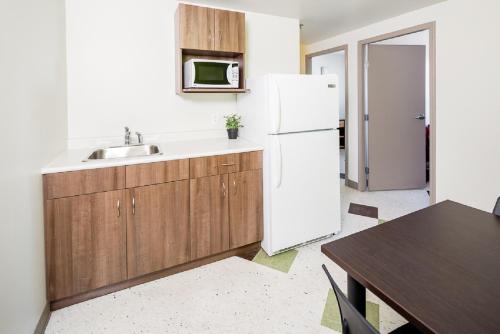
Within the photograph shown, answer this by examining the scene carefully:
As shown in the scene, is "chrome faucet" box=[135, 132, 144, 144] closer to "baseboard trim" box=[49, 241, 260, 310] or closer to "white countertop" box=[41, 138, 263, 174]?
"white countertop" box=[41, 138, 263, 174]

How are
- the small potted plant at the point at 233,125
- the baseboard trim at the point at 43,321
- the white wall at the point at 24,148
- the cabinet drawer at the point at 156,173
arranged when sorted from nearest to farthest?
the white wall at the point at 24,148
the baseboard trim at the point at 43,321
the cabinet drawer at the point at 156,173
the small potted plant at the point at 233,125

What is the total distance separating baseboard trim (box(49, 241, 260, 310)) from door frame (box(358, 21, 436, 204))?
219 centimetres

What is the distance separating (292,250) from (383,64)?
115 inches

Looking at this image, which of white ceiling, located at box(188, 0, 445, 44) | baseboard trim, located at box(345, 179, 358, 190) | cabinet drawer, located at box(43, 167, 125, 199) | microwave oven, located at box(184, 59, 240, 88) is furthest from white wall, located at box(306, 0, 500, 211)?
cabinet drawer, located at box(43, 167, 125, 199)

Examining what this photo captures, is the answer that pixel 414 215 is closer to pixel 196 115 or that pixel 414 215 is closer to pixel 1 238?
pixel 1 238

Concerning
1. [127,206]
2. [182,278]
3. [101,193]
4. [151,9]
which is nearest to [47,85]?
[101,193]

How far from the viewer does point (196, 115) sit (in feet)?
9.61

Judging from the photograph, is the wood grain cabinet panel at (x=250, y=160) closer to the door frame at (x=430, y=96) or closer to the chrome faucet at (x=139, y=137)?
the chrome faucet at (x=139, y=137)

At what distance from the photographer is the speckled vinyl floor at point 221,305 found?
5.50 ft

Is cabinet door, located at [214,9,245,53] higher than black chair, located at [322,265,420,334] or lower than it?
higher

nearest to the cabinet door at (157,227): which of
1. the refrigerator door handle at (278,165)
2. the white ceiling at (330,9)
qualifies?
the refrigerator door handle at (278,165)

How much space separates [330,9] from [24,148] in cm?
308

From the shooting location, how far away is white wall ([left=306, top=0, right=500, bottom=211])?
2.72 meters

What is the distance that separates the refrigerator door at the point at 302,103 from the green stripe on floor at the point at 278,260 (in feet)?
3.31
